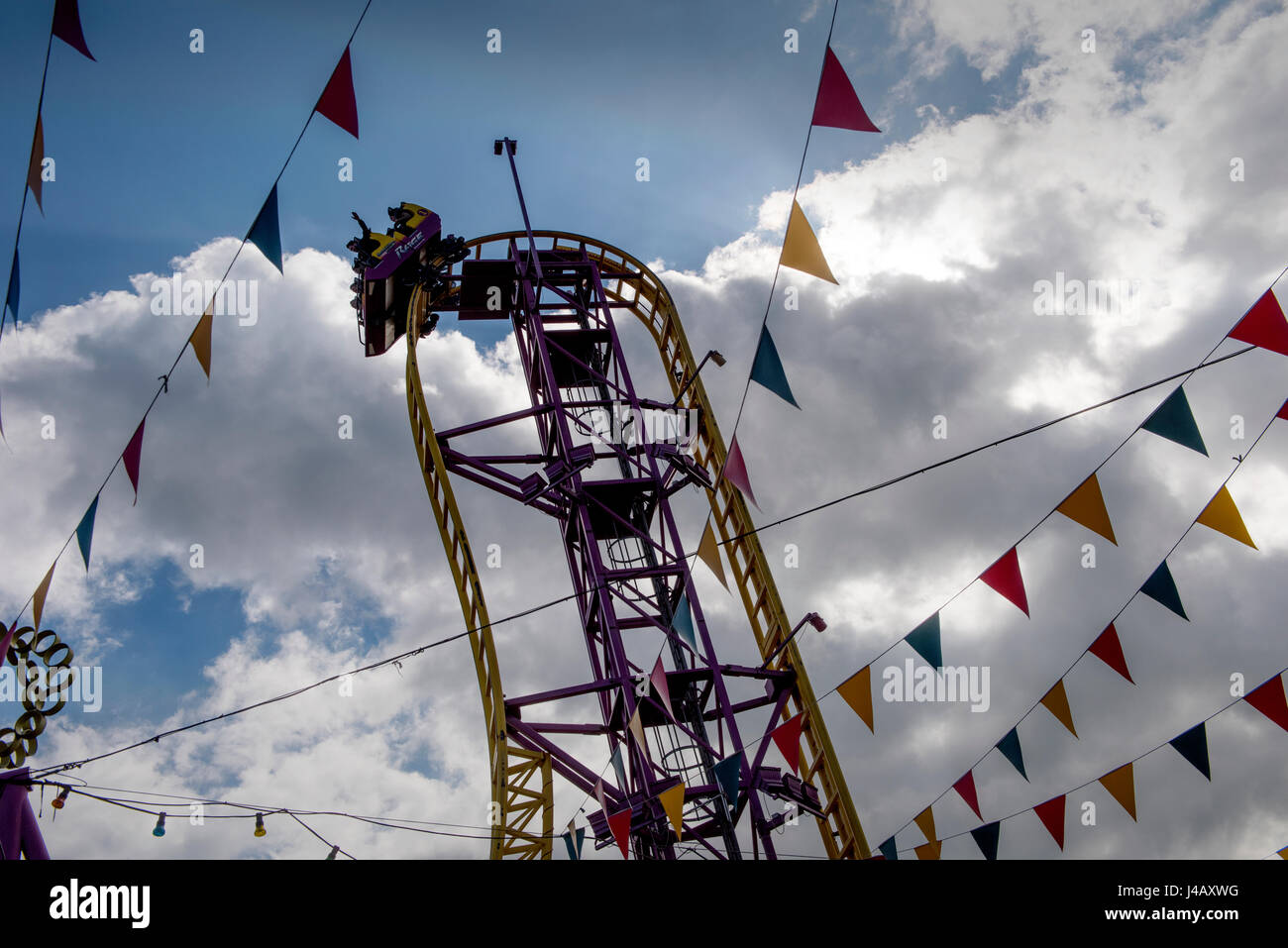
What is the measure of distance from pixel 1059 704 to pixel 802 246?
15.8ft

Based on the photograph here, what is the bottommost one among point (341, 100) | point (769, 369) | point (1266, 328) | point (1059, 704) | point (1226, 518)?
point (1059, 704)

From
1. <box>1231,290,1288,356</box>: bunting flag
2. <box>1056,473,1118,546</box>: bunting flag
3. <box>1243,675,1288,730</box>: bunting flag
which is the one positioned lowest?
<box>1243,675,1288,730</box>: bunting flag

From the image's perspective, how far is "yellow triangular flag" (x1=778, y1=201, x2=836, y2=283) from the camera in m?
6.49

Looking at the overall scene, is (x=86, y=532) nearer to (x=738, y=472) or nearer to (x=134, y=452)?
→ (x=134, y=452)

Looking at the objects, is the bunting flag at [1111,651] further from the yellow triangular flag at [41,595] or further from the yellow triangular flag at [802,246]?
the yellow triangular flag at [41,595]

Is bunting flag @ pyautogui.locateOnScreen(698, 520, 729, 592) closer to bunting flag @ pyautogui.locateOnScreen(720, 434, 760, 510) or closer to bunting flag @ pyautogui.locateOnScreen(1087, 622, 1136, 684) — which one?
bunting flag @ pyautogui.locateOnScreen(720, 434, 760, 510)

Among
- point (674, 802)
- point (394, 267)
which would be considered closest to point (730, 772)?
point (674, 802)

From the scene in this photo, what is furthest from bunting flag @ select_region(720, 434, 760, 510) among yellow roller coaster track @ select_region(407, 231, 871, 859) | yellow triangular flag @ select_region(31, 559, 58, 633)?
yellow triangular flag @ select_region(31, 559, 58, 633)

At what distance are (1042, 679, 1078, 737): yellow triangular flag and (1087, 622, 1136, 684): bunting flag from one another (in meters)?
0.44

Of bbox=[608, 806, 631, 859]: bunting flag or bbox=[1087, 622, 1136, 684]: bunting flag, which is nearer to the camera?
bbox=[1087, 622, 1136, 684]: bunting flag

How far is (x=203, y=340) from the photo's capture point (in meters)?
7.11

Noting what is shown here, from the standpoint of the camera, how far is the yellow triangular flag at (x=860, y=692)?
8.26 metres
